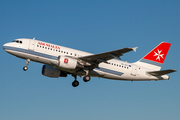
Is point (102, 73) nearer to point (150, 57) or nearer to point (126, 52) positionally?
point (126, 52)

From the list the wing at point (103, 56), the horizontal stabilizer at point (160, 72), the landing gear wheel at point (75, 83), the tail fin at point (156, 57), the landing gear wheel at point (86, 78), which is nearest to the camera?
the wing at point (103, 56)

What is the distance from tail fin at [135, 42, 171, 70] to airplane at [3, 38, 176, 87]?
6.1 inches

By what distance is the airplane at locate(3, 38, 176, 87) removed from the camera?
109ft

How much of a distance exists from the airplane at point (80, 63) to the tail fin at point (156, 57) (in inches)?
6.1

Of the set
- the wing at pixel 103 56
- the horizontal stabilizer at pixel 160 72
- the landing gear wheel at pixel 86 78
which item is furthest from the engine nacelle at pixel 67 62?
the horizontal stabilizer at pixel 160 72

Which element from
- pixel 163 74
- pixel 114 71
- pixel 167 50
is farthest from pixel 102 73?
pixel 167 50

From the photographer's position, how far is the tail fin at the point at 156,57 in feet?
130

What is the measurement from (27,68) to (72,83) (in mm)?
7872

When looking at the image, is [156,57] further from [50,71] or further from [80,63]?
[50,71]

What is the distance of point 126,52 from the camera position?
31.1 meters

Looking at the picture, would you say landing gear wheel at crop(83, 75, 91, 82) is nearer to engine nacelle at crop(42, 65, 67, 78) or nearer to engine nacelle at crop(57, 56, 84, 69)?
engine nacelle at crop(57, 56, 84, 69)

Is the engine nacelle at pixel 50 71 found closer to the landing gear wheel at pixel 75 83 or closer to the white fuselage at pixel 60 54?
the landing gear wheel at pixel 75 83

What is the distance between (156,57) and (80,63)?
1281cm

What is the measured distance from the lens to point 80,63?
3406cm
